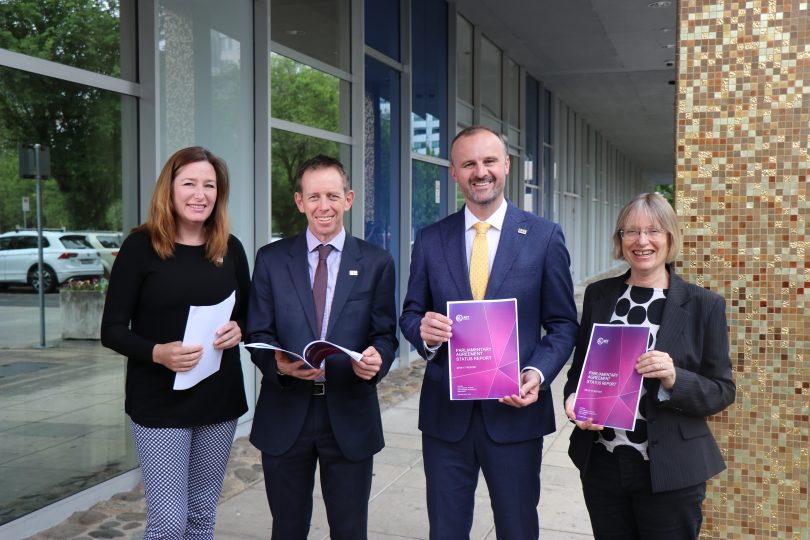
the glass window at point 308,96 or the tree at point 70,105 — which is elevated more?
the glass window at point 308,96

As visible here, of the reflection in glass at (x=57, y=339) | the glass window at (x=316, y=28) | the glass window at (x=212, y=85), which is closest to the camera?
the reflection in glass at (x=57, y=339)

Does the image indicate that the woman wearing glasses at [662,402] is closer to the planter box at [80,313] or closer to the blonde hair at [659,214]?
the blonde hair at [659,214]

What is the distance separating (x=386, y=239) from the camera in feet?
29.7

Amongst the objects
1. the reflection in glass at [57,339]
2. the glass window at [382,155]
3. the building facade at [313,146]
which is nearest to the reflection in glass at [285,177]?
Answer: the building facade at [313,146]

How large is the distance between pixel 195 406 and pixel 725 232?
2.00m

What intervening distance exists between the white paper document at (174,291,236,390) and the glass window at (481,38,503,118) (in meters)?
10.6

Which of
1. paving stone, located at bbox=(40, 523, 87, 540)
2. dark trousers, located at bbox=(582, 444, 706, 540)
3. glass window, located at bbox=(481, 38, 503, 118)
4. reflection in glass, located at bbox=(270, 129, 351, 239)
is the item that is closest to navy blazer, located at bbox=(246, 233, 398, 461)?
dark trousers, located at bbox=(582, 444, 706, 540)

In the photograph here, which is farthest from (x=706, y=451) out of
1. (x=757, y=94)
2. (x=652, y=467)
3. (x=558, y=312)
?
(x=757, y=94)

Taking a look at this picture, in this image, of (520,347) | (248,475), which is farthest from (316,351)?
(248,475)

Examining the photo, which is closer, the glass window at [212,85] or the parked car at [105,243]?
the parked car at [105,243]

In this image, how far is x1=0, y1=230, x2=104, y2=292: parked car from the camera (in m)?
3.99

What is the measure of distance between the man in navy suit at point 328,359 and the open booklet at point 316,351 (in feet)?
0.44

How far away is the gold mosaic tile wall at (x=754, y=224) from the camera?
276 centimetres

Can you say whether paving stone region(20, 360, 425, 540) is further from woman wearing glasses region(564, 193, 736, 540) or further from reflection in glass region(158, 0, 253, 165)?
woman wearing glasses region(564, 193, 736, 540)
